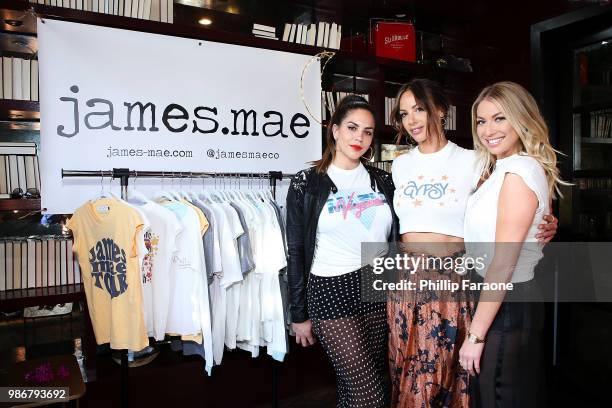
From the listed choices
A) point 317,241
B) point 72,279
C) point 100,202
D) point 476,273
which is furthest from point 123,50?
point 476,273

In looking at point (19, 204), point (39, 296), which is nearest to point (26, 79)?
point (19, 204)

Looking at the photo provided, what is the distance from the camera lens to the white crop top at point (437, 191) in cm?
183

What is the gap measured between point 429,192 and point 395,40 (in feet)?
6.43

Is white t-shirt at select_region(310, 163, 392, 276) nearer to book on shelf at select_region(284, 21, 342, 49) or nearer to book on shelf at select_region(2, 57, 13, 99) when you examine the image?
book on shelf at select_region(284, 21, 342, 49)

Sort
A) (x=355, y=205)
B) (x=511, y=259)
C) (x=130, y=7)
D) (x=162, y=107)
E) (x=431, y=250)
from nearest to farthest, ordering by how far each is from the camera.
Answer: (x=511, y=259)
(x=431, y=250)
(x=355, y=205)
(x=162, y=107)
(x=130, y=7)

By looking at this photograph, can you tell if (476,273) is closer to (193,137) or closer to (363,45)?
(193,137)

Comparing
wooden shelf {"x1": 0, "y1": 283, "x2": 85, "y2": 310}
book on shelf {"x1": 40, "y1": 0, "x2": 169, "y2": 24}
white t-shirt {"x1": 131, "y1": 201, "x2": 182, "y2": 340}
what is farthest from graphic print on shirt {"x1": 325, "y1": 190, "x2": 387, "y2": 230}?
book on shelf {"x1": 40, "y1": 0, "x2": 169, "y2": 24}

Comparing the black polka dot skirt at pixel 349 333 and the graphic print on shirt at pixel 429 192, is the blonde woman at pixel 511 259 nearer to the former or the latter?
the graphic print on shirt at pixel 429 192

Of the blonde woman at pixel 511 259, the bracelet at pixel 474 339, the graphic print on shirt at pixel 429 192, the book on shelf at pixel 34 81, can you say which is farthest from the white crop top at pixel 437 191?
the book on shelf at pixel 34 81

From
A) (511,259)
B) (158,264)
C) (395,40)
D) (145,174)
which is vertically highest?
(395,40)

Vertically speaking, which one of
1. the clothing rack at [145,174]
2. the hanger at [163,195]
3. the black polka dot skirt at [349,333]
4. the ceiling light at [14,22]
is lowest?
the black polka dot skirt at [349,333]

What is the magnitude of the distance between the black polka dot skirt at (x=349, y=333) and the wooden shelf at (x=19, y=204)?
1417 millimetres

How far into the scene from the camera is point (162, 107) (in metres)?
2.52

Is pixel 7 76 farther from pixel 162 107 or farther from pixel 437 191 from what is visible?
pixel 437 191
